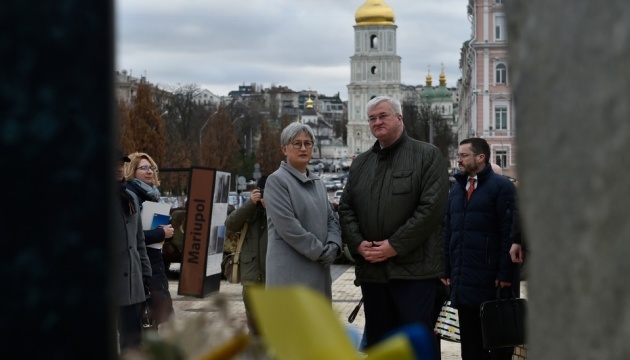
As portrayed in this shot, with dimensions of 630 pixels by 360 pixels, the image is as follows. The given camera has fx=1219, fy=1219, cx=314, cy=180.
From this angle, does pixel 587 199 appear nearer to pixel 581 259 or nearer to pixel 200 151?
pixel 581 259

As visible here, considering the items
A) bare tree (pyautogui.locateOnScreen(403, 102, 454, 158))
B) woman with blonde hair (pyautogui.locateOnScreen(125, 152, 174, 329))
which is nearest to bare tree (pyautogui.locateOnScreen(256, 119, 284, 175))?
bare tree (pyautogui.locateOnScreen(403, 102, 454, 158))

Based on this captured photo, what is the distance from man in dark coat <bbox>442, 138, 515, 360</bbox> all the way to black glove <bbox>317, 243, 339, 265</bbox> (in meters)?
1.20

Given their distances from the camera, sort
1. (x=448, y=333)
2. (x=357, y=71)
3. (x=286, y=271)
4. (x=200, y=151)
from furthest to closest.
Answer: (x=357, y=71), (x=200, y=151), (x=448, y=333), (x=286, y=271)

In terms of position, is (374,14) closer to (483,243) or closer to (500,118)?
(500,118)

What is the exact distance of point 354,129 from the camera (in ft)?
593

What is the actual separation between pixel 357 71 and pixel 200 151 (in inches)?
4490

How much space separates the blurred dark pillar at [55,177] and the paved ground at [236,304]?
0.20m

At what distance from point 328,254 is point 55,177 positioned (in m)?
5.42

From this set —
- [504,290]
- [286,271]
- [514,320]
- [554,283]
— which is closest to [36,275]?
[554,283]

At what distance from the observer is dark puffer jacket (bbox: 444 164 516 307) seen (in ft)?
24.2

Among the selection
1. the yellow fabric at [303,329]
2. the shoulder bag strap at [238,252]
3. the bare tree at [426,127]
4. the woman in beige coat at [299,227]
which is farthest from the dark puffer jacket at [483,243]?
the bare tree at [426,127]

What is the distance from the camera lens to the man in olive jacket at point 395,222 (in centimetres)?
638

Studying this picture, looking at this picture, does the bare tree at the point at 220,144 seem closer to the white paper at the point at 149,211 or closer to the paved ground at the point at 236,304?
the paved ground at the point at 236,304

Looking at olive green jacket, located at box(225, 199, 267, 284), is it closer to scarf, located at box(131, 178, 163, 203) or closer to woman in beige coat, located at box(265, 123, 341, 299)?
scarf, located at box(131, 178, 163, 203)
